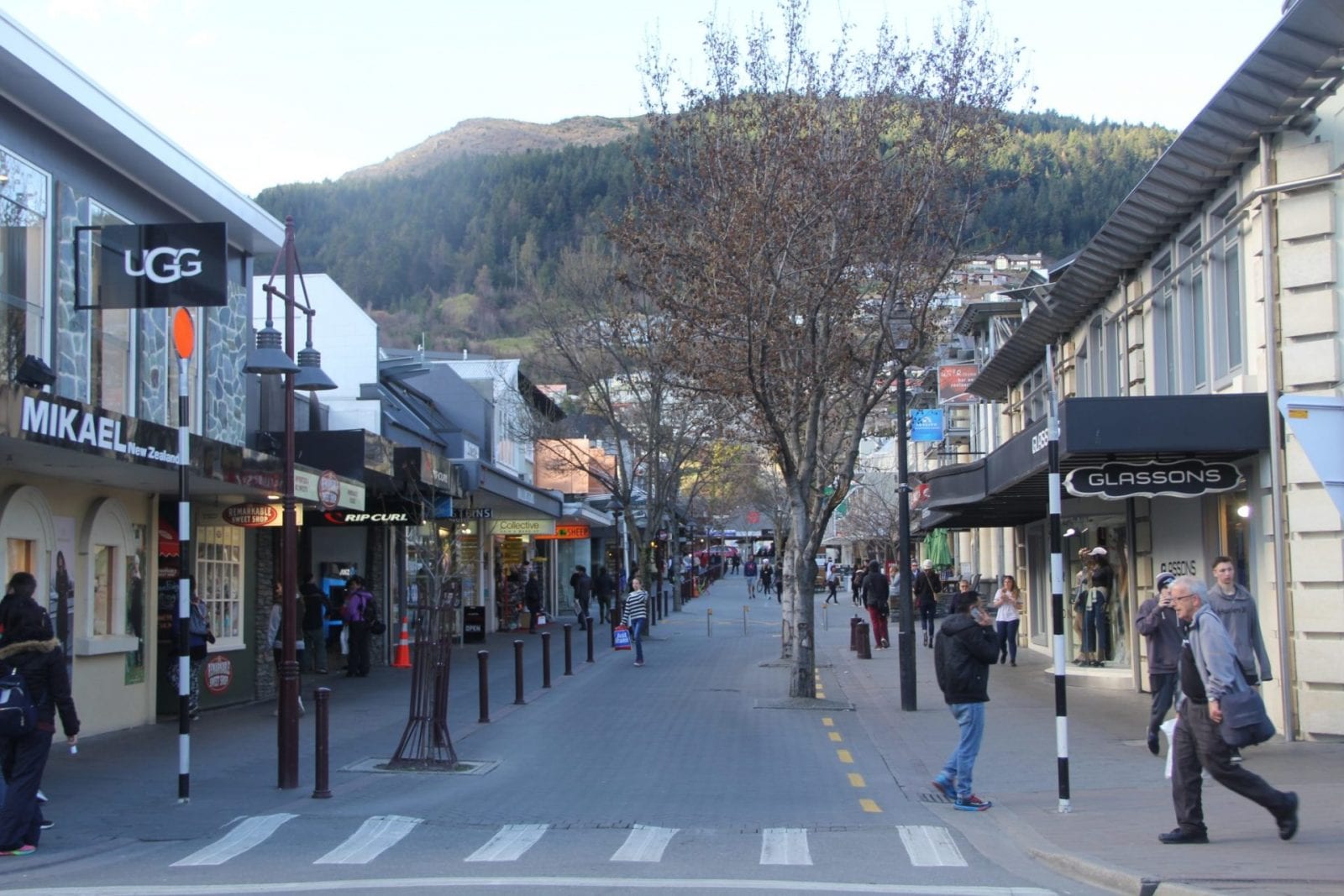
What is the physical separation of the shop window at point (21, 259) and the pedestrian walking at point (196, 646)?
4.46 metres

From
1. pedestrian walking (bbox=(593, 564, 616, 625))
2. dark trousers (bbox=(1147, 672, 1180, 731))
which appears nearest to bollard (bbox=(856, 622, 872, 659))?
pedestrian walking (bbox=(593, 564, 616, 625))

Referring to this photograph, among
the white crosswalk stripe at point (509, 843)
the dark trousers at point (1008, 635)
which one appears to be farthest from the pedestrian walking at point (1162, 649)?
the dark trousers at point (1008, 635)

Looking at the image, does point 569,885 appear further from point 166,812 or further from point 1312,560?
point 1312,560

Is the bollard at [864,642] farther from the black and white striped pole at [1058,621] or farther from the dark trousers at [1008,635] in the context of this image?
the black and white striped pole at [1058,621]

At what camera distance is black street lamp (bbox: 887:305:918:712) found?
61.2 feet

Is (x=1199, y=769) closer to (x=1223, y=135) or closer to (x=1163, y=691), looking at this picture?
(x=1163, y=691)

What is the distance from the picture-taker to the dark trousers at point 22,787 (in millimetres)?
9453

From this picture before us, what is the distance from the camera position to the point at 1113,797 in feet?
37.9

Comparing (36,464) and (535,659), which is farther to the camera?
(535,659)

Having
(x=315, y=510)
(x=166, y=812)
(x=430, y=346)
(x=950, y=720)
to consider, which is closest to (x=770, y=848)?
(x=166, y=812)

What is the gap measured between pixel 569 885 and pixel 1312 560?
8856 mm

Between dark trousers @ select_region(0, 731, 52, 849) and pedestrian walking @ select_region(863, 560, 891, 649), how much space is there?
22.0 m

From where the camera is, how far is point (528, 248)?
3031 inches

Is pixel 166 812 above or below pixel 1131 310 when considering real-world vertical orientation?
below
